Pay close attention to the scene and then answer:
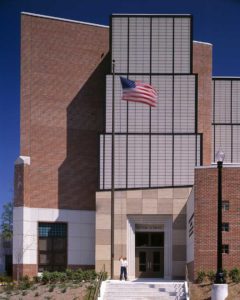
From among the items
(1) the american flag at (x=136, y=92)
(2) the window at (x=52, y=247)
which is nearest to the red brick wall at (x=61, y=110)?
(2) the window at (x=52, y=247)

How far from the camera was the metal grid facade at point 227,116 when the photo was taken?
196 ft

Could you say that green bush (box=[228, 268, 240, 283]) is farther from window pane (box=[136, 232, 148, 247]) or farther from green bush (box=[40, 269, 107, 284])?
window pane (box=[136, 232, 148, 247])

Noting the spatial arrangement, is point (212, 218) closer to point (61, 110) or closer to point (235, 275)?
point (235, 275)

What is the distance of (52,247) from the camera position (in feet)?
179

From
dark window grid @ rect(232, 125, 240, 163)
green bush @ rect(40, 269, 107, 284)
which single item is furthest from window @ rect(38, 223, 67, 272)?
dark window grid @ rect(232, 125, 240, 163)

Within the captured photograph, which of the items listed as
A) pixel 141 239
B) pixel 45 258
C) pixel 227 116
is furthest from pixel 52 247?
pixel 227 116

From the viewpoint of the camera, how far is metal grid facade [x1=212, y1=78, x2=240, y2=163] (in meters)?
→ 59.6

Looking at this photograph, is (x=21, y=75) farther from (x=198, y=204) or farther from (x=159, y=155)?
(x=198, y=204)

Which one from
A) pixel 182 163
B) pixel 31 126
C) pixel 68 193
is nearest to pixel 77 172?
pixel 68 193

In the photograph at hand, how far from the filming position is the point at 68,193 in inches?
2170

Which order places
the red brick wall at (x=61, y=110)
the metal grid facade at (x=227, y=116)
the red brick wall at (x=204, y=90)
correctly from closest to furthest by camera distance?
the red brick wall at (x=61, y=110) < the red brick wall at (x=204, y=90) < the metal grid facade at (x=227, y=116)

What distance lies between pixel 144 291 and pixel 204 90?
22.7 metres

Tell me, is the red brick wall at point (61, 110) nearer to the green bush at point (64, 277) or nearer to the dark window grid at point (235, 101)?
the dark window grid at point (235, 101)

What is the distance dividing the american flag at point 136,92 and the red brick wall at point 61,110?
1120 cm
